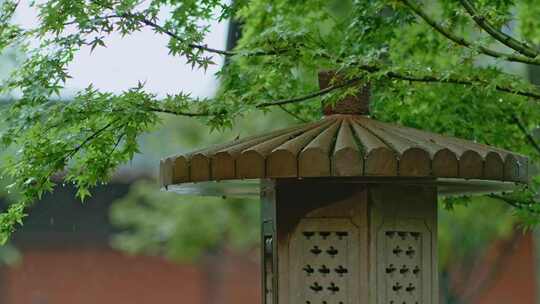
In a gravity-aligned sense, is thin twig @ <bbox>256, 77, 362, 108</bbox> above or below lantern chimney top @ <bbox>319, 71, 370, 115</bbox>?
above

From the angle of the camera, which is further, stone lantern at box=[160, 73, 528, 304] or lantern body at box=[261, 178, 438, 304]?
lantern body at box=[261, 178, 438, 304]

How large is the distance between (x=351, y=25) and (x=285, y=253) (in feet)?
5.95

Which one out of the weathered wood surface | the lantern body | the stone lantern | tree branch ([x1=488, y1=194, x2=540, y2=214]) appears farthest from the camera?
tree branch ([x1=488, y1=194, x2=540, y2=214])

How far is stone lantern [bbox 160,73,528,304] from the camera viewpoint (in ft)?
14.2

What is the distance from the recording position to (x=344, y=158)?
13.7 ft

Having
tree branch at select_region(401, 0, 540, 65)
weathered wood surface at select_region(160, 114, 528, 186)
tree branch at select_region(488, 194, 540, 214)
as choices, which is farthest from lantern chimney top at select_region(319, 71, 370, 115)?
tree branch at select_region(488, 194, 540, 214)

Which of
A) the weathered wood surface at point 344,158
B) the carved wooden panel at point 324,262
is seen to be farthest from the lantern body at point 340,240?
the weathered wood surface at point 344,158

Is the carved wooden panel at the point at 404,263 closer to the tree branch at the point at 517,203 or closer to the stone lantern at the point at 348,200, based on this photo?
the stone lantern at the point at 348,200

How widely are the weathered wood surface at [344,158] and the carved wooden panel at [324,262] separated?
1.40 feet

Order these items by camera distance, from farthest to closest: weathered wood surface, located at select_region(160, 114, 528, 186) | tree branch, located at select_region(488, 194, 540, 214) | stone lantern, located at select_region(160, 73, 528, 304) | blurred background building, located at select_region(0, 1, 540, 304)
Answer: blurred background building, located at select_region(0, 1, 540, 304) < tree branch, located at select_region(488, 194, 540, 214) < stone lantern, located at select_region(160, 73, 528, 304) < weathered wood surface, located at select_region(160, 114, 528, 186)

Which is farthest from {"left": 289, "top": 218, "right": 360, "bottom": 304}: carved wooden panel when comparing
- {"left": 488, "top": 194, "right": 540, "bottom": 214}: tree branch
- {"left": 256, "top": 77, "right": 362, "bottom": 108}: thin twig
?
{"left": 488, "top": 194, "right": 540, "bottom": 214}: tree branch

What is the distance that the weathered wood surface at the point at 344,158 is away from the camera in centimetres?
420

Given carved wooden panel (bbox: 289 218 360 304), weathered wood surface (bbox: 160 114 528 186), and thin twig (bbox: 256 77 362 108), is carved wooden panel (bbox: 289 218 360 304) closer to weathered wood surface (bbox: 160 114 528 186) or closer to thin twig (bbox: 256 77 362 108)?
weathered wood surface (bbox: 160 114 528 186)

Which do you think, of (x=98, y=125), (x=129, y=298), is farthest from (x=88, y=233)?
(x=98, y=125)
